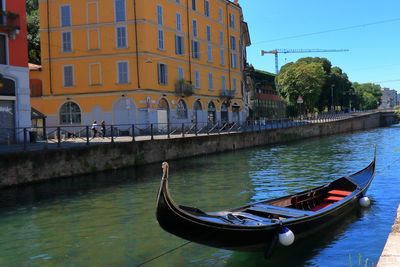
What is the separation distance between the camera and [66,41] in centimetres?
4575

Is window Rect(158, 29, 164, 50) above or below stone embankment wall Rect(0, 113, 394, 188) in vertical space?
above

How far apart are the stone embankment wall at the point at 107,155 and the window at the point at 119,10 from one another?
1482 cm

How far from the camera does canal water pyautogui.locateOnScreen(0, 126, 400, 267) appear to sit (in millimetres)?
10102

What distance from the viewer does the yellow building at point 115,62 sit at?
4372cm

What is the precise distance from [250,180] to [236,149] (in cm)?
1828

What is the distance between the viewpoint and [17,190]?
800 inches

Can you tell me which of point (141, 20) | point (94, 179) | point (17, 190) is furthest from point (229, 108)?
point (17, 190)

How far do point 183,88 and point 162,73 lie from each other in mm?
3264

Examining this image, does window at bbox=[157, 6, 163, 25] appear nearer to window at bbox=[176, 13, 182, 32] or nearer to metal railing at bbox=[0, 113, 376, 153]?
window at bbox=[176, 13, 182, 32]

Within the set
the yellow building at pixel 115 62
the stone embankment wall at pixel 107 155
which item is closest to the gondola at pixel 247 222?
the stone embankment wall at pixel 107 155

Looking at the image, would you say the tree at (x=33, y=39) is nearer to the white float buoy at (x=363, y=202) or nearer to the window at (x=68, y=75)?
the window at (x=68, y=75)

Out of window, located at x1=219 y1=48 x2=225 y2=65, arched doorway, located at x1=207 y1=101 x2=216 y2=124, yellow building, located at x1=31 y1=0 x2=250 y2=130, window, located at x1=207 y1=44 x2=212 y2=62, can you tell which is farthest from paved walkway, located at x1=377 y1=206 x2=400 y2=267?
window, located at x1=219 y1=48 x2=225 y2=65

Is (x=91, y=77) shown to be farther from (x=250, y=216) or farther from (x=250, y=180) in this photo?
(x=250, y=216)

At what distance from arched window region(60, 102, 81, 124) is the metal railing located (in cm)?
174
